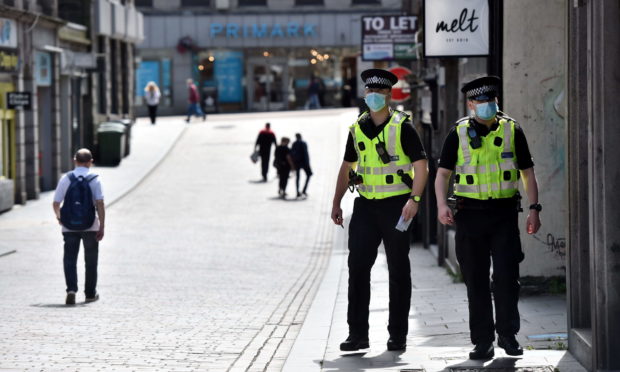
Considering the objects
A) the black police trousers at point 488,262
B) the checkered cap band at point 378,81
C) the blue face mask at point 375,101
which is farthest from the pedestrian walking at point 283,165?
the black police trousers at point 488,262

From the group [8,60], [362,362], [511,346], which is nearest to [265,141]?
[8,60]

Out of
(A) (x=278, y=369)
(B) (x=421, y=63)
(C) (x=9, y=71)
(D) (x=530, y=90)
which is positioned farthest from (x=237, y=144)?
(A) (x=278, y=369)

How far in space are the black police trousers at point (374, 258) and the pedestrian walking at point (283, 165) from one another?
21.9 metres

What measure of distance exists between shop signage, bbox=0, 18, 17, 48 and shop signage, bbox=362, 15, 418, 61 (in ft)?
23.8

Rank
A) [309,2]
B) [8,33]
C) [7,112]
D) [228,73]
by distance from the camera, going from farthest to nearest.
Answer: [228,73] < [309,2] < [7,112] < [8,33]

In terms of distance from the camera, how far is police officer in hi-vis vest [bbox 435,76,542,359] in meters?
8.23

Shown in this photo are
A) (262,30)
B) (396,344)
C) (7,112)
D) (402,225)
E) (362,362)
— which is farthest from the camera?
(262,30)

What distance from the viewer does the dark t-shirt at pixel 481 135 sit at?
27.1 feet

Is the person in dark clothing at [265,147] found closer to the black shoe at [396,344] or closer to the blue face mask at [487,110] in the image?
the black shoe at [396,344]

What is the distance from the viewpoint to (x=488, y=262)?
8383 millimetres

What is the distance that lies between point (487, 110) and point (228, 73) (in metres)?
49.0

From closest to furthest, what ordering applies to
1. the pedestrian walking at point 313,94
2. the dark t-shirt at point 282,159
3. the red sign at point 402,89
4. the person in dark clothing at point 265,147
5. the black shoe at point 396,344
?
the black shoe at point 396,344 → the red sign at point 402,89 → the dark t-shirt at point 282,159 → the person in dark clothing at point 265,147 → the pedestrian walking at point 313,94

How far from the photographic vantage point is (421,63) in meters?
23.4

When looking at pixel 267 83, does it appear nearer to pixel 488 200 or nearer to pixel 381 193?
pixel 381 193
